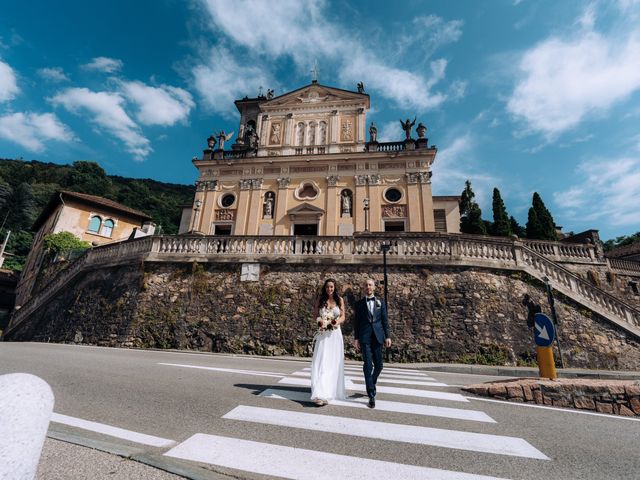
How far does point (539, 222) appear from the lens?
29875 millimetres

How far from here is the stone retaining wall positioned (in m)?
4.67

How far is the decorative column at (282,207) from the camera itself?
78.7ft

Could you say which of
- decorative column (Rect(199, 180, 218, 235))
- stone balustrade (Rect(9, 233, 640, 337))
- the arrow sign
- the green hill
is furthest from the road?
the green hill

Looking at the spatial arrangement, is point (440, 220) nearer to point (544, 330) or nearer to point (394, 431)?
point (544, 330)

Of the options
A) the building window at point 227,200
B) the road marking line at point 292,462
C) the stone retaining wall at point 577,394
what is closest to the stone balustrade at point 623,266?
the stone retaining wall at point 577,394

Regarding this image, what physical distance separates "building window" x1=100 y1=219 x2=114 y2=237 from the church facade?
440 inches

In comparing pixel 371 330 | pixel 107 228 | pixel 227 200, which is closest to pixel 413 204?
pixel 227 200

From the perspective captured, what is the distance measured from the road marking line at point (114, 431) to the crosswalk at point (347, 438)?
0.23 metres

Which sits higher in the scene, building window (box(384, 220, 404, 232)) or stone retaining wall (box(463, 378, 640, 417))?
building window (box(384, 220, 404, 232))

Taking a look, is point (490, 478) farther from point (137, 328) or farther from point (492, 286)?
point (137, 328)

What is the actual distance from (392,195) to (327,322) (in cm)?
2091

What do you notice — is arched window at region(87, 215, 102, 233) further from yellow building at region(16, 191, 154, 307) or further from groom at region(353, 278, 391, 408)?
groom at region(353, 278, 391, 408)

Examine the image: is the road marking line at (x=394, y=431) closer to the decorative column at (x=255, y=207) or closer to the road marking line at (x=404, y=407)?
the road marking line at (x=404, y=407)

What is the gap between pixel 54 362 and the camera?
696cm
